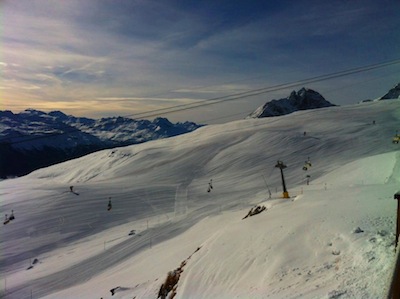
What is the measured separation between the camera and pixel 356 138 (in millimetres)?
69562

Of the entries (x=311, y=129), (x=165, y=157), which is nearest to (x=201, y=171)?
(x=165, y=157)

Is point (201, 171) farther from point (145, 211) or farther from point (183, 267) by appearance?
point (183, 267)

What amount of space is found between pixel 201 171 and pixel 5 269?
3795 cm

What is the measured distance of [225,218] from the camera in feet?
99.7

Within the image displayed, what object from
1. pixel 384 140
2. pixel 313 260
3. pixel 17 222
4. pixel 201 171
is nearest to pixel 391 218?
pixel 313 260

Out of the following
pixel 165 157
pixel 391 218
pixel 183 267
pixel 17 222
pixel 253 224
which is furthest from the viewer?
pixel 165 157

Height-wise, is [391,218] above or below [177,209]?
above

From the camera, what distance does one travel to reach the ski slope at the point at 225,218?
475 inches

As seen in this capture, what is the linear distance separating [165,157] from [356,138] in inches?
1515

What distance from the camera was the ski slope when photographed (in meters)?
12.1

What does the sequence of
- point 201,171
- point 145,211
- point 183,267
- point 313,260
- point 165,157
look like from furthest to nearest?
point 165,157 < point 201,171 < point 145,211 < point 183,267 < point 313,260

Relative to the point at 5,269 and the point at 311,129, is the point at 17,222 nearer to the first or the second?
the point at 5,269

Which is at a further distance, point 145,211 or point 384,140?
point 384,140

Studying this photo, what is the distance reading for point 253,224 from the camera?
18.9 metres
